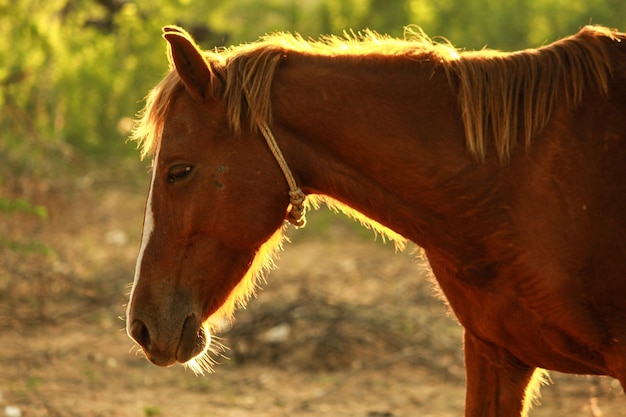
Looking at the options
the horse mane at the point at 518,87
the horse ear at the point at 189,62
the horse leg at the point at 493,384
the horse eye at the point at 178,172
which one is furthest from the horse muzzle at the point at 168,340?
the horse mane at the point at 518,87

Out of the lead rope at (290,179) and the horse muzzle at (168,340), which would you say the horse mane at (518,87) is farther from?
the horse muzzle at (168,340)

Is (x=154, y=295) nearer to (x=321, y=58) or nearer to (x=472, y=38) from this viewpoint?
(x=321, y=58)

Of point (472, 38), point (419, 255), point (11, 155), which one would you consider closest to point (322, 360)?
point (419, 255)

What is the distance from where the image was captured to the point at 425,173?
298cm

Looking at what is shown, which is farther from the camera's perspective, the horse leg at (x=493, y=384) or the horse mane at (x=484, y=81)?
the horse leg at (x=493, y=384)

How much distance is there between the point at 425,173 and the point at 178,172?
855 millimetres

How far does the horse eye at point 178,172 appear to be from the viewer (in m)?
3.04

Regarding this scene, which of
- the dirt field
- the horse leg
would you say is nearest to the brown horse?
the horse leg

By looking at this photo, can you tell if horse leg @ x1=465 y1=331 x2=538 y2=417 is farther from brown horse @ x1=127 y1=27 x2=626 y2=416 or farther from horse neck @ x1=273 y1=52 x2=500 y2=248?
horse neck @ x1=273 y1=52 x2=500 y2=248

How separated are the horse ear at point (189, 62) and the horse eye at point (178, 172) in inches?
9.7

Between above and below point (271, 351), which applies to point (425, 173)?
below

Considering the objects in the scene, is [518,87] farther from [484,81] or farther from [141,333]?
[141,333]

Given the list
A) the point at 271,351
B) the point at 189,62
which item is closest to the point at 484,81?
the point at 189,62

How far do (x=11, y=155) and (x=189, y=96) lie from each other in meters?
6.35
